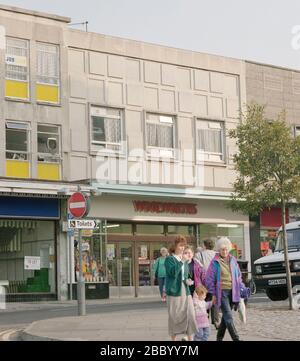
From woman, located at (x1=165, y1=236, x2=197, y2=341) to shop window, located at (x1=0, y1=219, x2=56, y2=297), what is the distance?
19.8m

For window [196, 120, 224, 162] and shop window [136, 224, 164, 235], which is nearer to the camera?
shop window [136, 224, 164, 235]

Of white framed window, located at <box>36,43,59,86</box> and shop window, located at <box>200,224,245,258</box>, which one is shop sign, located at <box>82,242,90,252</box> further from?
white framed window, located at <box>36,43,59,86</box>

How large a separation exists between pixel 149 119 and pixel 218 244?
23.3 metres

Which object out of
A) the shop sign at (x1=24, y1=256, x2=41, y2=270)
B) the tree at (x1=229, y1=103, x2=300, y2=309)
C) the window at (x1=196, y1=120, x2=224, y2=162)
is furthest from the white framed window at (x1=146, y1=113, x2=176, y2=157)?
the tree at (x1=229, y1=103, x2=300, y2=309)

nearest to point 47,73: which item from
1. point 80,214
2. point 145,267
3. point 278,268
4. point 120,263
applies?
point 120,263

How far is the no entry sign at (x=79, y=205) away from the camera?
19172 millimetres

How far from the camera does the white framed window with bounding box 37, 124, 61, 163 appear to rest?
107ft

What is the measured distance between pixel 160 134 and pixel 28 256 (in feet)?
26.3

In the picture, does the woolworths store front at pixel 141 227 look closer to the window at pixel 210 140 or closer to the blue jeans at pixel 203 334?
the window at pixel 210 140

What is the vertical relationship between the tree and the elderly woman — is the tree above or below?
above

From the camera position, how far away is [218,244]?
496 inches

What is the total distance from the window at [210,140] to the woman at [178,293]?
80.1ft
